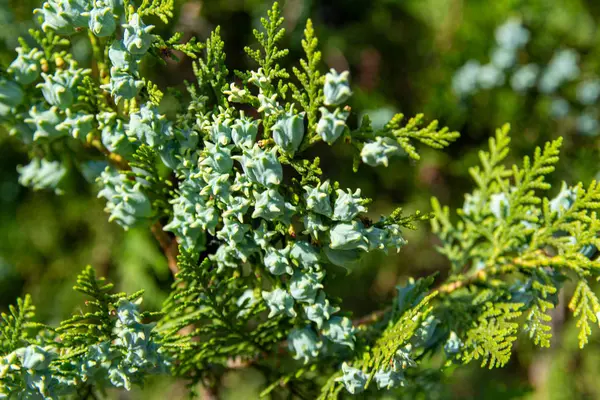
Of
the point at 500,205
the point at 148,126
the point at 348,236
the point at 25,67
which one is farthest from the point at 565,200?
the point at 25,67

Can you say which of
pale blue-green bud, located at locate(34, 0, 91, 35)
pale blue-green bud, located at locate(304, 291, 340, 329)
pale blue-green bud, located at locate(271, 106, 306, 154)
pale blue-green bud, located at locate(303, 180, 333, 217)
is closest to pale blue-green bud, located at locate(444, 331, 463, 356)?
pale blue-green bud, located at locate(304, 291, 340, 329)

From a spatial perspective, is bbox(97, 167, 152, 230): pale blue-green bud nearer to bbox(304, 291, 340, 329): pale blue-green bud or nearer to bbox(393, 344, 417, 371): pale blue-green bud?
bbox(304, 291, 340, 329): pale blue-green bud

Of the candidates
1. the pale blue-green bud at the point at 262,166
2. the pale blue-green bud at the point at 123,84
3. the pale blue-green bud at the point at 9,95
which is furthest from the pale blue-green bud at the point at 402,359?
the pale blue-green bud at the point at 9,95

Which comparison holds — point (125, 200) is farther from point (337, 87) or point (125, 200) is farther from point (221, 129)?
point (337, 87)

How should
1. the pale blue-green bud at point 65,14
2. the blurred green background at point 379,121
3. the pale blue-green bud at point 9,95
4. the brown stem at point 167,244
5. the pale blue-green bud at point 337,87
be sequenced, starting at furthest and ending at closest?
the blurred green background at point 379,121 < the brown stem at point 167,244 < the pale blue-green bud at point 9,95 < the pale blue-green bud at point 65,14 < the pale blue-green bud at point 337,87

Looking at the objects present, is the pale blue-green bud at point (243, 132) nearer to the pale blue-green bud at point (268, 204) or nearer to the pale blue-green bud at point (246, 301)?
the pale blue-green bud at point (268, 204)

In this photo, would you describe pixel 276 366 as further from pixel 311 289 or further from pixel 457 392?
pixel 457 392
